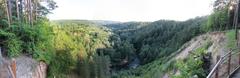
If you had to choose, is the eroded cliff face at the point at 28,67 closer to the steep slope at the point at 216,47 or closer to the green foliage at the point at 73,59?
the green foliage at the point at 73,59

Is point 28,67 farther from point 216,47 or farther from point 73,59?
point 73,59

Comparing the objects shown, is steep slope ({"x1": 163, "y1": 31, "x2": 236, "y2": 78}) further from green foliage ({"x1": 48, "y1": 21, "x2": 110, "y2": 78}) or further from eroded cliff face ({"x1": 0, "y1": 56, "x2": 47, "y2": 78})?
eroded cliff face ({"x1": 0, "y1": 56, "x2": 47, "y2": 78})

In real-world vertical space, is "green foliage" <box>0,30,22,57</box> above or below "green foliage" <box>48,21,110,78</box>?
above

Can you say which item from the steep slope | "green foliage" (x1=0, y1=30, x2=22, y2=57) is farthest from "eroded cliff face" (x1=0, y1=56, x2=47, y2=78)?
the steep slope

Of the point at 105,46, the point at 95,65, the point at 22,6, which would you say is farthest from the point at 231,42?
the point at 105,46

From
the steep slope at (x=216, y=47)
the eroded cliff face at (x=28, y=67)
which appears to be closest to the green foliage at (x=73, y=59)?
the eroded cliff face at (x=28, y=67)

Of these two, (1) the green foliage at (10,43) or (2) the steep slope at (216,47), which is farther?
(1) the green foliage at (10,43)

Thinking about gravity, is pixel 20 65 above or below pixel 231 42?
below

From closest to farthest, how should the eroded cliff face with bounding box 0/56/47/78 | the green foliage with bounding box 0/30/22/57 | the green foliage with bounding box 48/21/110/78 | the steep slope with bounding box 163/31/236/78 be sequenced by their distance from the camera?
the steep slope with bounding box 163/31/236/78
the eroded cliff face with bounding box 0/56/47/78
the green foliage with bounding box 0/30/22/57
the green foliage with bounding box 48/21/110/78

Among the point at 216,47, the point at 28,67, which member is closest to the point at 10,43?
the point at 28,67

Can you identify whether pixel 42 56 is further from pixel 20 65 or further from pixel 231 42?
pixel 231 42

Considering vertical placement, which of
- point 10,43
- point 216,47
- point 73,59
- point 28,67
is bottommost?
point 73,59
